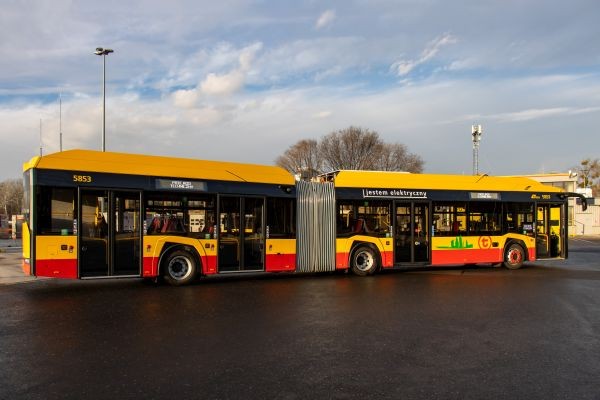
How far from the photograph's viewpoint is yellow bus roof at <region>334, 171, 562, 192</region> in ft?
49.3

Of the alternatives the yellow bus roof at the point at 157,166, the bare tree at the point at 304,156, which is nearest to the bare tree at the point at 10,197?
the bare tree at the point at 304,156

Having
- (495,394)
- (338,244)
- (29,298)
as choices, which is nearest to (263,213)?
(338,244)

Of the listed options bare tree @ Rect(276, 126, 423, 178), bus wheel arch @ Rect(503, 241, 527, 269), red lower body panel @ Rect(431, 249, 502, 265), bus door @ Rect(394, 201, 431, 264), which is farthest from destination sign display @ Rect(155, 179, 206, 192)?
bare tree @ Rect(276, 126, 423, 178)

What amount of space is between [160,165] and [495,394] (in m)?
9.48

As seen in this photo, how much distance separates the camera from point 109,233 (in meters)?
11.4

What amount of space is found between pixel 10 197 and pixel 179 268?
101520 mm

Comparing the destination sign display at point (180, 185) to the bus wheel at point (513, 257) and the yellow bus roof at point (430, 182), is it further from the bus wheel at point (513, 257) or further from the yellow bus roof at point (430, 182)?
the bus wheel at point (513, 257)

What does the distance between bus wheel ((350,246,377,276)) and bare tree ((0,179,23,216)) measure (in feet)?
310

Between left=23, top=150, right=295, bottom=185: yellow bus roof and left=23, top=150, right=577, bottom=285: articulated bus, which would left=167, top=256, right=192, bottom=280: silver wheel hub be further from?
left=23, top=150, right=295, bottom=185: yellow bus roof

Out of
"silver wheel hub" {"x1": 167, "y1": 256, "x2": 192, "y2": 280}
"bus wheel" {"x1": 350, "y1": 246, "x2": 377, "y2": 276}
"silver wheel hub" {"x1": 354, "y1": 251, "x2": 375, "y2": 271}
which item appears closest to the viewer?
"silver wheel hub" {"x1": 167, "y1": 256, "x2": 192, "y2": 280}

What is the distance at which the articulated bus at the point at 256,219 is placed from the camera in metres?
11.0

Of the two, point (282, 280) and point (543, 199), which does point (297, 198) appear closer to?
point (282, 280)

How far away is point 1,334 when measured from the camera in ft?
24.1

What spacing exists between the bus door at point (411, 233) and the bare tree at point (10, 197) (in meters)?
95.1
